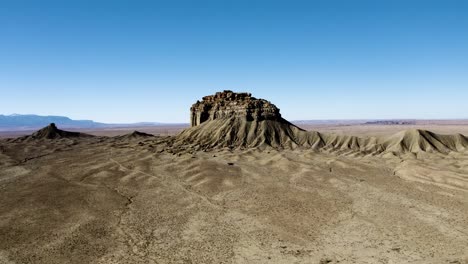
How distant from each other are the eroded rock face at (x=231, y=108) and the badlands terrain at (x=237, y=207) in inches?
742

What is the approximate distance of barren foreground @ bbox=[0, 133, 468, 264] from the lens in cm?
2228

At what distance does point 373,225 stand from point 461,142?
61.6 m

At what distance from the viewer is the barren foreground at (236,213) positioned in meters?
22.3

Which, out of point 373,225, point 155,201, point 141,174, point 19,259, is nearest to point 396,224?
point 373,225

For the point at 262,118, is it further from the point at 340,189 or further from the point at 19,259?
the point at 19,259

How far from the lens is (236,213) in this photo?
3084cm

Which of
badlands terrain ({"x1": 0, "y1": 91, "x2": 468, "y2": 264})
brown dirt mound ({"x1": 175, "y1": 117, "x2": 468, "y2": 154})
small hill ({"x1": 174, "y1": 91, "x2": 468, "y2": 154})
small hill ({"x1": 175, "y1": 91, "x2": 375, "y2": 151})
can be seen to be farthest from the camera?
small hill ({"x1": 175, "y1": 91, "x2": 375, "y2": 151})

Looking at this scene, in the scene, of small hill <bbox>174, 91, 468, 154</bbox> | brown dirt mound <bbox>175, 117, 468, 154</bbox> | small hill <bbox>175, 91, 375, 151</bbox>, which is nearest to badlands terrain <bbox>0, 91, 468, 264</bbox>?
brown dirt mound <bbox>175, 117, 468, 154</bbox>

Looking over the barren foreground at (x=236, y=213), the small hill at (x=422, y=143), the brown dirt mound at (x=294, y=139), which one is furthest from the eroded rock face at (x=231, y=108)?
the barren foreground at (x=236, y=213)

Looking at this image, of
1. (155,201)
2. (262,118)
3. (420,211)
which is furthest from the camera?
(262,118)

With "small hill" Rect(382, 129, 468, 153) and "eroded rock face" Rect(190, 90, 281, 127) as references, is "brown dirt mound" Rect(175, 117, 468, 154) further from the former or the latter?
"eroded rock face" Rect(190, 90, 281, 127)

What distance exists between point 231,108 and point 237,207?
5999 centimetres

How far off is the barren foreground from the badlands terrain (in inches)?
5.4

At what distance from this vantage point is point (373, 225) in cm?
2689
